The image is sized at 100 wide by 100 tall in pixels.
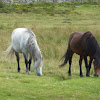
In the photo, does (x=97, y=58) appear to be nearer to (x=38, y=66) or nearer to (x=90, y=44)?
(x=90, y=44)

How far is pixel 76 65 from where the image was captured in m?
16.5

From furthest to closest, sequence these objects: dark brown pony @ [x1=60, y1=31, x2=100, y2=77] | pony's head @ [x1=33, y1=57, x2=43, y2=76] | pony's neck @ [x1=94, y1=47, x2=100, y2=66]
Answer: pony's head @ [x1=33, y1=57, x2=43, y2=76]
dark brown pony @ [x1=60, y1=31, x2=100, y2=77]
pony's neck @ [x1=94, y1=47, x2=100, y2=66]

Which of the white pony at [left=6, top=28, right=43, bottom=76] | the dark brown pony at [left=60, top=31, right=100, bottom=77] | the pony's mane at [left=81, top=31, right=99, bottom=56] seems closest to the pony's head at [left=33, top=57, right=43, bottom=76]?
the white pony at [left=6, top=28, right=43, bottom=76]

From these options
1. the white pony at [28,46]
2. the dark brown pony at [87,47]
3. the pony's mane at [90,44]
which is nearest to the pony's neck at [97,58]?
the dark brown pony at [87,47]

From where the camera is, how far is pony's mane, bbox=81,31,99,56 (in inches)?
512

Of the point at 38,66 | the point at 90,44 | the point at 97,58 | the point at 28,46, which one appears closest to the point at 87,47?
the point at 90,44

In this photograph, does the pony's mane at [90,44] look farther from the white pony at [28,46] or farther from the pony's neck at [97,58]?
the white pony at [28,46]

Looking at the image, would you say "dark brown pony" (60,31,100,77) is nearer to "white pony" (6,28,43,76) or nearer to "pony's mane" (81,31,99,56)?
"pony's mane" (81,31,99,56)

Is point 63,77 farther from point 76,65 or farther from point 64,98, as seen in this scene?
point 64,98

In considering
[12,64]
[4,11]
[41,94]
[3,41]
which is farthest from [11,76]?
[4,11]

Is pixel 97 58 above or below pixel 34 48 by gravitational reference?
below

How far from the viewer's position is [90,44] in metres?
13.1

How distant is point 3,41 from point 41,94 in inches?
450

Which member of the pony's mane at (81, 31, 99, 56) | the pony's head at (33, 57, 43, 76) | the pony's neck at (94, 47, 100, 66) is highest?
the pony's mane at (81, 31, 99, 56)
